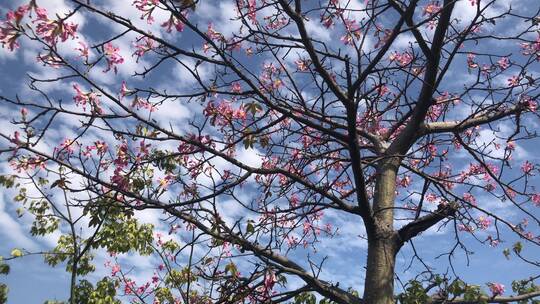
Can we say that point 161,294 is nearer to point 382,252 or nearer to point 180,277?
point 180,277

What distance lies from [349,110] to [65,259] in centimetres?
694

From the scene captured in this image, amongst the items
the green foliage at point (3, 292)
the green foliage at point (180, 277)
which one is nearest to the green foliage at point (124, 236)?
the green foliage at point (180, 277)

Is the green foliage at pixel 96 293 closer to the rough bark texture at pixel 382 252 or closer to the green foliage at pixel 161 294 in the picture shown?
the green foliage at pixel 161 294

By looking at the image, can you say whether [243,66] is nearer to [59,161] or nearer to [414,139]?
[59,161]

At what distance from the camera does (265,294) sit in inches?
169

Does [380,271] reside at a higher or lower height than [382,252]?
lower

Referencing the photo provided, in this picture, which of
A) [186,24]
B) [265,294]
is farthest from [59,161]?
[265,294]

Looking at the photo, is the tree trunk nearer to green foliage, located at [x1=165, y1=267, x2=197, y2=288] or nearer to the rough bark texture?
the rough bark texture

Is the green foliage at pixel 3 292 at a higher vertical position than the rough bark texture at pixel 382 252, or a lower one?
higher

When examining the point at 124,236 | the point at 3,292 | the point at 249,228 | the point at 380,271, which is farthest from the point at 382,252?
the point at 3,292

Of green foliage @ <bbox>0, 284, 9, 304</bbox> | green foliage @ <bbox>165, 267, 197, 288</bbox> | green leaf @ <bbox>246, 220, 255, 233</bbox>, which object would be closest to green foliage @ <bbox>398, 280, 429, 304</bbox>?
green leaf @ <bbox>246, 220, 255, 233</bbox>

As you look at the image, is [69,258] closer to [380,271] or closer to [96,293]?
[96,293]

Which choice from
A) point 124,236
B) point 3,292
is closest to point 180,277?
point 124,236

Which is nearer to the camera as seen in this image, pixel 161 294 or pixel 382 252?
pixel 382 252
